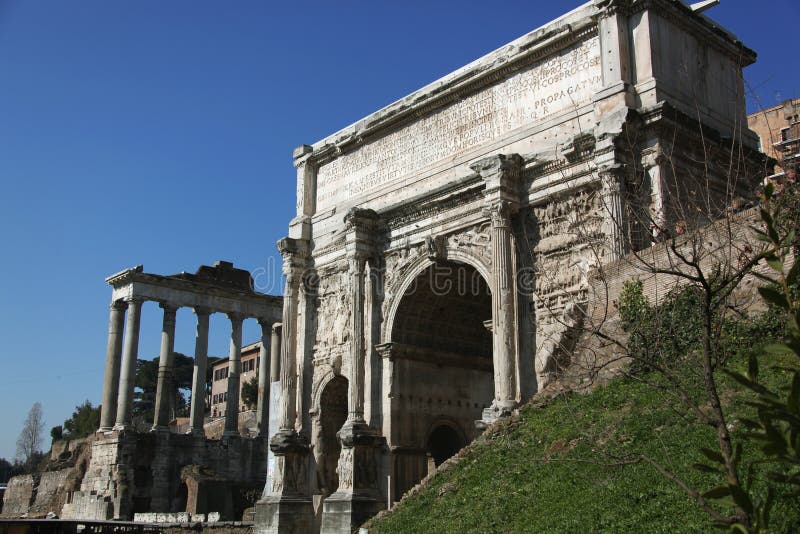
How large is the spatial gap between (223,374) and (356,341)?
57.7 meters

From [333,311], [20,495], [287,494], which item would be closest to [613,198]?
[333,311]

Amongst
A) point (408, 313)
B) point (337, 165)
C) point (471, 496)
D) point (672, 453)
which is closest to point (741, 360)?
point (672, 453)

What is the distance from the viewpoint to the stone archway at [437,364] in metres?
20.8

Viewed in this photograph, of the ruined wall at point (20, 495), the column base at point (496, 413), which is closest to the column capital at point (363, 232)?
the column base at point (496, 413)

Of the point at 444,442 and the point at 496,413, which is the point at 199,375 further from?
the point at 496,413

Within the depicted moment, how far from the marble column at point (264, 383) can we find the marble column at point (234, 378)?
1196 millimetres

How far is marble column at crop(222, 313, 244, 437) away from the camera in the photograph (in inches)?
1629

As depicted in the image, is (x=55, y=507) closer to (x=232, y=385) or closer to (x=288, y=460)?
(x=232, y=385)

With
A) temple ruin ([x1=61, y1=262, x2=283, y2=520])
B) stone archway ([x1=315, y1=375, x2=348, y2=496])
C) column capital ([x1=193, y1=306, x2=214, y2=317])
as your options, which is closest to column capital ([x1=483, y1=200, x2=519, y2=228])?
stone archway ([x1=315, y1=375, x2=348, y2=496])

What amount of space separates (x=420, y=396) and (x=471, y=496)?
28.3 feet

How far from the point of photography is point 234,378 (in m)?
42.6

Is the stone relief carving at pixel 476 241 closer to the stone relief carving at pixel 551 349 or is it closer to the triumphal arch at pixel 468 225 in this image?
the triumphal arch at pixel 468 225

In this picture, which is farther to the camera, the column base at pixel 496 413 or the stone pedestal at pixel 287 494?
the stone pedestal at pixel 287 494

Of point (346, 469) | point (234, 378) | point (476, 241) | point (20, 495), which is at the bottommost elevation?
point (346, 469)
